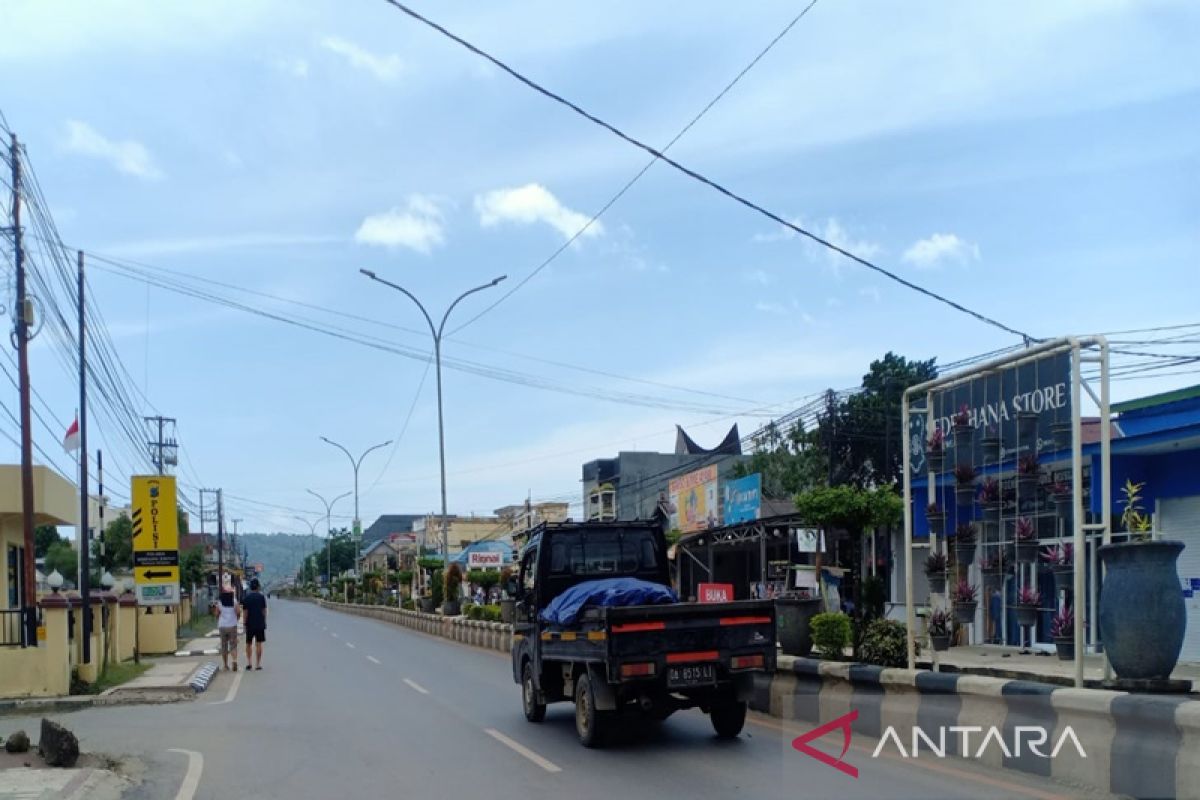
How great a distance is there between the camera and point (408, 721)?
47.5 ft

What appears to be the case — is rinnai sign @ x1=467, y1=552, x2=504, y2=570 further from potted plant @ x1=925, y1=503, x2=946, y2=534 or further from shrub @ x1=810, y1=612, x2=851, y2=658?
potted plant @ x1=925, y1=503, x2=946, y2=534

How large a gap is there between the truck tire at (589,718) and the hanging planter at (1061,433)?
16.6ft

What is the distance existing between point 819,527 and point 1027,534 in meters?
5.31

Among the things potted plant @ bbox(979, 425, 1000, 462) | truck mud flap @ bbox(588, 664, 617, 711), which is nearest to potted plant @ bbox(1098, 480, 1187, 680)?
potted plant @ bbox(979, 425, 1000, 462)

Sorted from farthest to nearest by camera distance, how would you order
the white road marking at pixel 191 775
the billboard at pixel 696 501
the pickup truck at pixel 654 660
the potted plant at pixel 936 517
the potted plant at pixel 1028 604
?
1. the billboard at pixel 696 501
2. the potted plant at pixel 936 517
3. the potted plant at pixel 1028 604
4. the pickup truck at pixel 654 660
5. the white road marking at pixel 191 775

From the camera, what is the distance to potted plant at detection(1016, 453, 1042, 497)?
36.4ft

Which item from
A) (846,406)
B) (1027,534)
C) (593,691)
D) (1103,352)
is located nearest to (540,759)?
(593,691)

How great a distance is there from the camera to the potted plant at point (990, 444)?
11.5 meters

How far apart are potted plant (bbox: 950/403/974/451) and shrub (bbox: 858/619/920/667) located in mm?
2507

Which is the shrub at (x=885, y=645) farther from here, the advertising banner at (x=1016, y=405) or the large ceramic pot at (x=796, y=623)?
the advertising banner at (x=1016, y=405)

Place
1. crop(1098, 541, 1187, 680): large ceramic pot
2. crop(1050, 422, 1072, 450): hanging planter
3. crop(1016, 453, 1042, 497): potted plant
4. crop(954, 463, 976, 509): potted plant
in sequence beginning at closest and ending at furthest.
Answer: crop(1098, 541, 1187, 680): large ceramic pot, crop(1050, 422, 1072, 450): hanging planter, crop(1016, 453, 1042, 497): potted plant, crop(954, 463, 976, 509): potted plant

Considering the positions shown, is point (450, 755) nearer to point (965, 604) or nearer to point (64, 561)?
point (965, 604)

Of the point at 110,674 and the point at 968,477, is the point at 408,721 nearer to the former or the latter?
the point at 968,477

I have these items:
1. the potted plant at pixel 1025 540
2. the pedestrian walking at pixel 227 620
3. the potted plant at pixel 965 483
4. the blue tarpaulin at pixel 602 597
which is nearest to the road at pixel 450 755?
the blue tarpaulin at pixel 602 597
